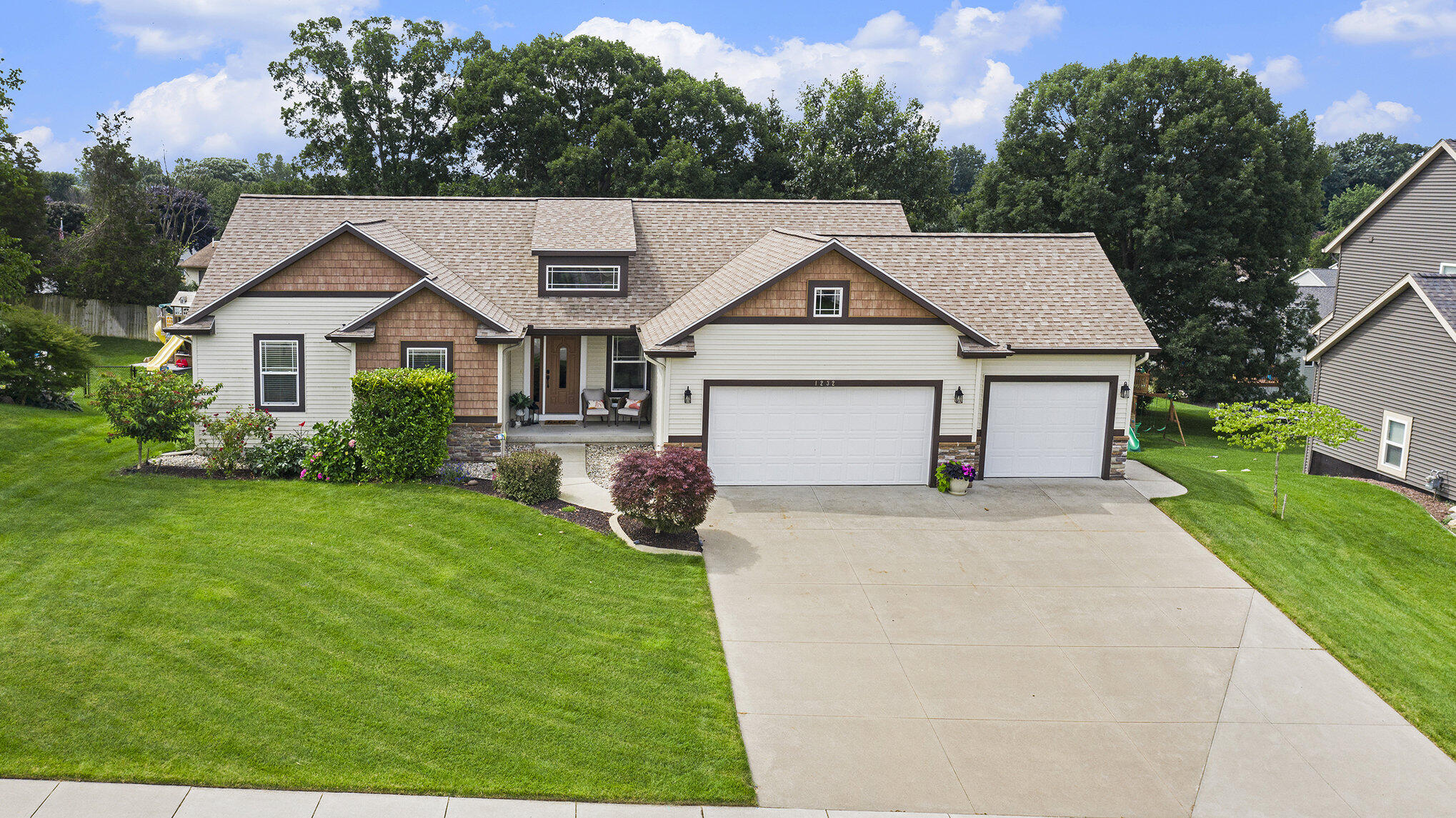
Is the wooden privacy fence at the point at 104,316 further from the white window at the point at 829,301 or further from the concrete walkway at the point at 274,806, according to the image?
the concrete walkway at the point at 274,806

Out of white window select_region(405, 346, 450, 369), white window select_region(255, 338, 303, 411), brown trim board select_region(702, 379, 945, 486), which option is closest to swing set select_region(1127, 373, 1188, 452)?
brown trim board select_region(702, 379, 945, 486)

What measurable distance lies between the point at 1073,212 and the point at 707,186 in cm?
1428

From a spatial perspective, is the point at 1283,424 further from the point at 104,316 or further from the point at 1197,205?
the point at 104,316

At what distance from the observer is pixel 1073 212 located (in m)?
33.5

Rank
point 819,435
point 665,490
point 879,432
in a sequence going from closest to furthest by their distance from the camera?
point 665,490 → point 819,435 → point 879,432

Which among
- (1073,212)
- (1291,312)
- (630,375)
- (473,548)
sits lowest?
(473,548)

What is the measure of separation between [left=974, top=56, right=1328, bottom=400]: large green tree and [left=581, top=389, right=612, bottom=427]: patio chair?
60.9 ft

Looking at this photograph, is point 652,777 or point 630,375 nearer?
point 652,777

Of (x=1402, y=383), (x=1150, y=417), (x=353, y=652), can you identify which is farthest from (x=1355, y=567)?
(x=1150, y=417)

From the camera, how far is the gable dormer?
23.0 meters

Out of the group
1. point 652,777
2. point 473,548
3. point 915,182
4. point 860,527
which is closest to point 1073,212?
point 915,182

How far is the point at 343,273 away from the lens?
20344 mm

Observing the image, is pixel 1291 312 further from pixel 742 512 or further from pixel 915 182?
pixel 742 512

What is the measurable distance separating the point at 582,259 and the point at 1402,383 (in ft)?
63.2
